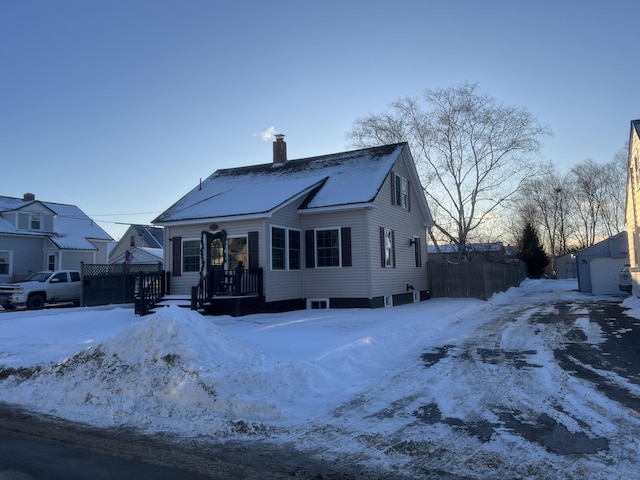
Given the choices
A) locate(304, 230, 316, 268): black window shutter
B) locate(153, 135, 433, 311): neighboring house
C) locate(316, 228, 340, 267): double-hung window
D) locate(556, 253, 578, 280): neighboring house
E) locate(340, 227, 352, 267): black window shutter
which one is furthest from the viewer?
locate(556, 253, 578, 280): neighboring house

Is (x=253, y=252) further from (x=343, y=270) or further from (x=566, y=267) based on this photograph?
(x=566, y=267)

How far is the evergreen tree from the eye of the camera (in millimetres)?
52069

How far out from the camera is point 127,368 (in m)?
6.96

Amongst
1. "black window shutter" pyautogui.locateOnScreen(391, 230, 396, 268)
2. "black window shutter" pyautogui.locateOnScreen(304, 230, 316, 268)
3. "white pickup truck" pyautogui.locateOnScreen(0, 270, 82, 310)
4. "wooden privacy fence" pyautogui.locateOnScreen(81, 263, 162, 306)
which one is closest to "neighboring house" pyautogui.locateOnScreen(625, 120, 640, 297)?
"black window shutter" pyautogui.locateOnScreen(391, 230, 396, 268)

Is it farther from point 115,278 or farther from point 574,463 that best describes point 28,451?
point 115,278

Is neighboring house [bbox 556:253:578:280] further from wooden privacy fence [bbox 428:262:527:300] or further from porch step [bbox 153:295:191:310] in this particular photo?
porch step [bbox 153:295:191:310]

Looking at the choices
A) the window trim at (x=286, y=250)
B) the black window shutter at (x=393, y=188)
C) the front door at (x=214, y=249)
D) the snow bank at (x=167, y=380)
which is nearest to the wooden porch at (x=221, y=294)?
the window trim at (x=286, y=250)

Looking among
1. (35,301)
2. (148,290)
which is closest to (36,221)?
(35,301)

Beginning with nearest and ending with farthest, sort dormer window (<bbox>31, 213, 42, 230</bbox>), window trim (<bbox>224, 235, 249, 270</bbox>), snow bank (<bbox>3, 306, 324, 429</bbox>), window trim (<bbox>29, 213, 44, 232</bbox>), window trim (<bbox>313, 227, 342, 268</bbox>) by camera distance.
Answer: snow bank (<bbox>3, 306, 324, 429</bbox>) → window trim (<bbox>224, 235, 249, 270</bbox>) → window trim (<bbox>313, 227, 342, 268</bbox>) → window trim (<bbox>29, 213, 44, 232</bbox>) → dormer window (<bbox>31, 213, 42, 230</bbox>)

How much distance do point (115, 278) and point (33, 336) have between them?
36.5ft

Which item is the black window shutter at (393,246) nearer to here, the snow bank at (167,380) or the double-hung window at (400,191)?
the double-hung window at (400,191)

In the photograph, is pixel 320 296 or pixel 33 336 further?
pixel 320 296

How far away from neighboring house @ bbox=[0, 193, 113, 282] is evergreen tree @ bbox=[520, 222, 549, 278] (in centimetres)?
4414

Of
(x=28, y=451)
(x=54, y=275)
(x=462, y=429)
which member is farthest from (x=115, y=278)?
(x=462, y=429)
